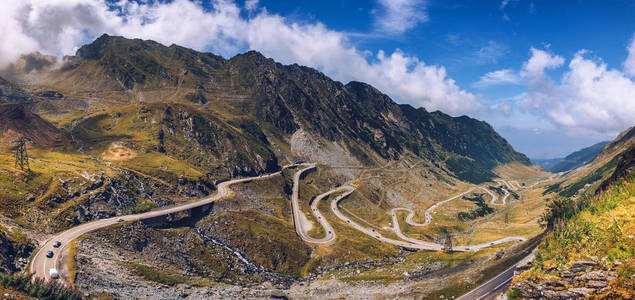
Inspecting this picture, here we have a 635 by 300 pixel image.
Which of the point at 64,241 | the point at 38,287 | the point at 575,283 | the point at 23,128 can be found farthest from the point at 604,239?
the point at 23,128

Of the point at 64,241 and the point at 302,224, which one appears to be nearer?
the point at 64,241

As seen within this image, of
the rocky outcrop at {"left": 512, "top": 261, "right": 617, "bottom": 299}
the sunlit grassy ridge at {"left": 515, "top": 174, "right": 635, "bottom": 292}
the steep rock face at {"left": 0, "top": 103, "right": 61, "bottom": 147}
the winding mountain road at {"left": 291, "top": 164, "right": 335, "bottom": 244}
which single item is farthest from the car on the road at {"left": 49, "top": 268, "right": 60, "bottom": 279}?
the steep rock face at {"left": 0, "top": 103, "right": 61, "bottom": 147}

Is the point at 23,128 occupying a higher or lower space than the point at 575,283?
higher

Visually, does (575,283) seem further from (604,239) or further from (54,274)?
(54,274)

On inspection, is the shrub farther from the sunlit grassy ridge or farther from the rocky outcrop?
the sunlit grassy ridge

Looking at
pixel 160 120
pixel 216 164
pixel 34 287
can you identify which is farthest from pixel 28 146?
pixel 34 287

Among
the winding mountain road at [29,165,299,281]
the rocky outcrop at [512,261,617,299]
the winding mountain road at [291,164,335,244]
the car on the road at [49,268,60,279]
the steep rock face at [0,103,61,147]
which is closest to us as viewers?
the rocky outcrop at [512,261,617,299]

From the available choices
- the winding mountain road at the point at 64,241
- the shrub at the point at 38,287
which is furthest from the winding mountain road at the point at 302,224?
the shrub at the point at 38,287

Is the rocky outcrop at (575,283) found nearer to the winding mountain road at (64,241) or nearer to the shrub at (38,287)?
the shrub at (38,287)

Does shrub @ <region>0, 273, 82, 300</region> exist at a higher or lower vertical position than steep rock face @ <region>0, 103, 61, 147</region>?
lower

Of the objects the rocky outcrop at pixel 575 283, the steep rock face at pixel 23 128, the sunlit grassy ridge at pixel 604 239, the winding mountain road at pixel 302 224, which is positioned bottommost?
the winding mountain road at pixel 302 224

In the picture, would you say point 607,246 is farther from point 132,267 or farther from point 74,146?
point 74,146
